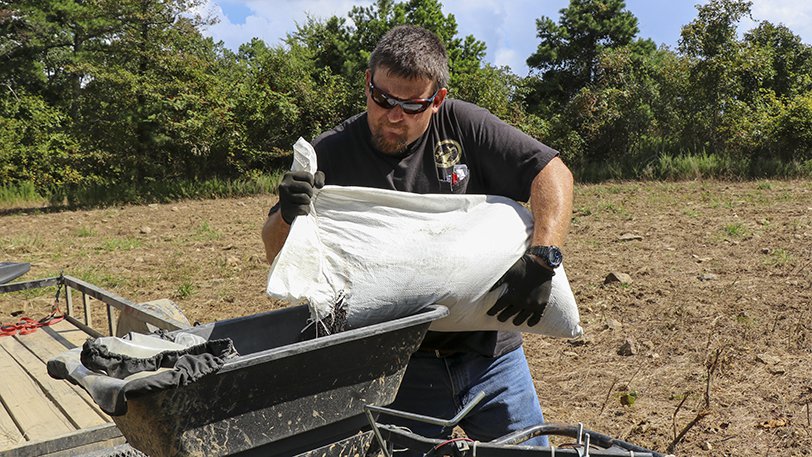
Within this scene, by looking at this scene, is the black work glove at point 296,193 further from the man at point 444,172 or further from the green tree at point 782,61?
the green tree at point 782,61

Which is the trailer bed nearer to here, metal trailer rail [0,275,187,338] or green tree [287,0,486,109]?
metal trailer rail [0,275,187,338]

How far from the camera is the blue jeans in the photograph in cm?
241

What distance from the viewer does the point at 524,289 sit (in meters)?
1.99

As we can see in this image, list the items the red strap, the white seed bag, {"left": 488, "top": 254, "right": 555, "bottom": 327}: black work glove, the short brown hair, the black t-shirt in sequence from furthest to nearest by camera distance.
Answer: the red strap → the black t-shirt → the short brown hair → {"left": 488, "top": 254, "right": 555, "bottom": 327}: black work glove → the white seed bag

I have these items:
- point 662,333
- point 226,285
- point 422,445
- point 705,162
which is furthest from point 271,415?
point 705,162

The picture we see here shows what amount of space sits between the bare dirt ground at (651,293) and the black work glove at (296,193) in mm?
1844

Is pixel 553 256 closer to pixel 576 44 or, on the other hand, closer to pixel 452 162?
pixel 452 162

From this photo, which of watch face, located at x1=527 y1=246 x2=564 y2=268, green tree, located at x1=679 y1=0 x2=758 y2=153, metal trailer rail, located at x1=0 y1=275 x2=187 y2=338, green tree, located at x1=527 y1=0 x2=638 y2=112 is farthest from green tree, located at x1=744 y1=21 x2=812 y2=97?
watch face, located at x1=527 y1=246 x2=564 y2=268

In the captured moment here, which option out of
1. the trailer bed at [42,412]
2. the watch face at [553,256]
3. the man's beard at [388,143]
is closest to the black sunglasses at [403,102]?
the man's beard at [388,143]

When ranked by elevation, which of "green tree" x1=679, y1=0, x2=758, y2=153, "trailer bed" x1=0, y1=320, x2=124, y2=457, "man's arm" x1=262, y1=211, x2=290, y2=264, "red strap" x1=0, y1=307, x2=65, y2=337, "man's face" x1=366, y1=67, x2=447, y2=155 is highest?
"green tree" x1=679, y1=0, x2=758, y2=153

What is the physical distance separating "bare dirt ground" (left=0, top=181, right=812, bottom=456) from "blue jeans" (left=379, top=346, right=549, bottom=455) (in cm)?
87

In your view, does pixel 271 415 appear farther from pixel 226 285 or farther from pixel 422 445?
pixel 226 285

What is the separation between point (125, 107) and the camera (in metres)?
16.5

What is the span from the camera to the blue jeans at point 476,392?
2.41m
